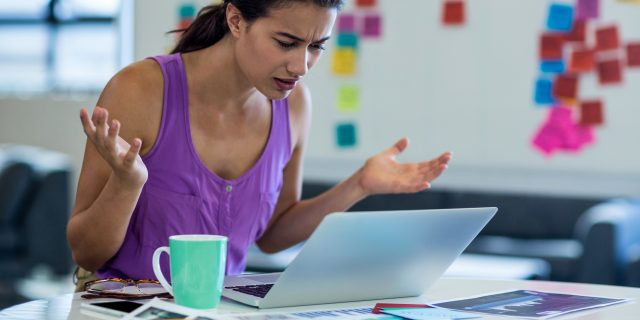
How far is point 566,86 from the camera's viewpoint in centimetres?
396

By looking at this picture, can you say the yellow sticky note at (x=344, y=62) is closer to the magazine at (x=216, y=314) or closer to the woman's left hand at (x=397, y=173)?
the woman's left hand at (x=397, y=173)

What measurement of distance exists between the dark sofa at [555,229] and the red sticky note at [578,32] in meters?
0.67

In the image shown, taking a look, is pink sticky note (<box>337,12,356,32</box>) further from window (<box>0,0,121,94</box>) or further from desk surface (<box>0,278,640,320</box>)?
desk surface (<box>0,278,640,320</box>)

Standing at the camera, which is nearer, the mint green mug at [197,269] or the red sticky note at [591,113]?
the mint green mug at [197,269]

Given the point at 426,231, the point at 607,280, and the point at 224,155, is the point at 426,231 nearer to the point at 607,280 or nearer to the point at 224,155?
the point at 224,155

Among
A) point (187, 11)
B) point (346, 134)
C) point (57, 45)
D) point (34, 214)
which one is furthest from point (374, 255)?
point (57, 45)

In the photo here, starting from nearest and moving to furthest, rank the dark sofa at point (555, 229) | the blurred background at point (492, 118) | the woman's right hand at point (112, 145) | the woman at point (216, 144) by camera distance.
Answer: the woman's right hand at point (112, 145)
the woman at point (216, 144)
the dark sofa at point (555, 229)
the blurred background at point (492, 118)

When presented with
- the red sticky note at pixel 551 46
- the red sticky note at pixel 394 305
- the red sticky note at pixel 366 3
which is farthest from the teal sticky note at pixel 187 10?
the red sticky note at pixel 394 305

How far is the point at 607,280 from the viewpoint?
3.32m

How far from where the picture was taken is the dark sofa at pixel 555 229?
3328mm

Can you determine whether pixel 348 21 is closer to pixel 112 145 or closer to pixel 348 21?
pixel 348 21

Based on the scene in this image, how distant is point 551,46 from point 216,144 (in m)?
2.58

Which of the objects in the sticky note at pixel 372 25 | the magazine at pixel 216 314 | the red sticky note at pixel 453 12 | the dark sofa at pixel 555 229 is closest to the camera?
the magazine at pixel 216 314

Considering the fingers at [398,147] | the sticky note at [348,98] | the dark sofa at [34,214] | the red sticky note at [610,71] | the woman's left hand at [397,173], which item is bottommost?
the dark sofa at [34,214]
